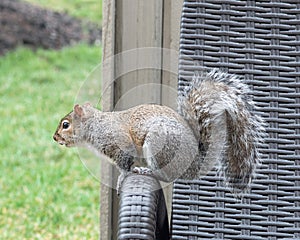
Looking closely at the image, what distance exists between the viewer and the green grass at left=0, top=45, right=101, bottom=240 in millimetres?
3885

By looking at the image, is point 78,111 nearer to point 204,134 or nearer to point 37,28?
point 204,134

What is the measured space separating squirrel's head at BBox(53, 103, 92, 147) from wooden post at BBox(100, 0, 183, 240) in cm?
46

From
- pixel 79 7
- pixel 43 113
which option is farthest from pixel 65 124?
pixel 79 7

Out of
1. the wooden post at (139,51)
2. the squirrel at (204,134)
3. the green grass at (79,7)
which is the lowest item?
the squirrel at (204,134)

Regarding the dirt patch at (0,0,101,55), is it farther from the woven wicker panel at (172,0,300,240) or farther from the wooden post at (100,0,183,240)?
the woven wicker panel at (172,0,300,240)

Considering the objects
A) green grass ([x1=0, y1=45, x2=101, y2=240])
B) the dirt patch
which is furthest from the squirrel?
the dirt patch

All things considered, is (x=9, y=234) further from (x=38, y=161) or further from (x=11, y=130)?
(x=11, y=130)

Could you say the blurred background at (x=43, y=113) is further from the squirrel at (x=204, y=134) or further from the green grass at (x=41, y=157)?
the squirrel at (x=204, y=134)

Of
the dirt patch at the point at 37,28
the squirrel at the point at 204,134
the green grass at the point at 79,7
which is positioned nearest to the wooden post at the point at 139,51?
the squirrel at the point at 204,134

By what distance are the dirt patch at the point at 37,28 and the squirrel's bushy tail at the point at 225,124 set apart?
5451mm

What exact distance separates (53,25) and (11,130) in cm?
272

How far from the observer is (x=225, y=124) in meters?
1.87

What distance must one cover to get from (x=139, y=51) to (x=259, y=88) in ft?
2.35

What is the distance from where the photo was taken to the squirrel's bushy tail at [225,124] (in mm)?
1844
